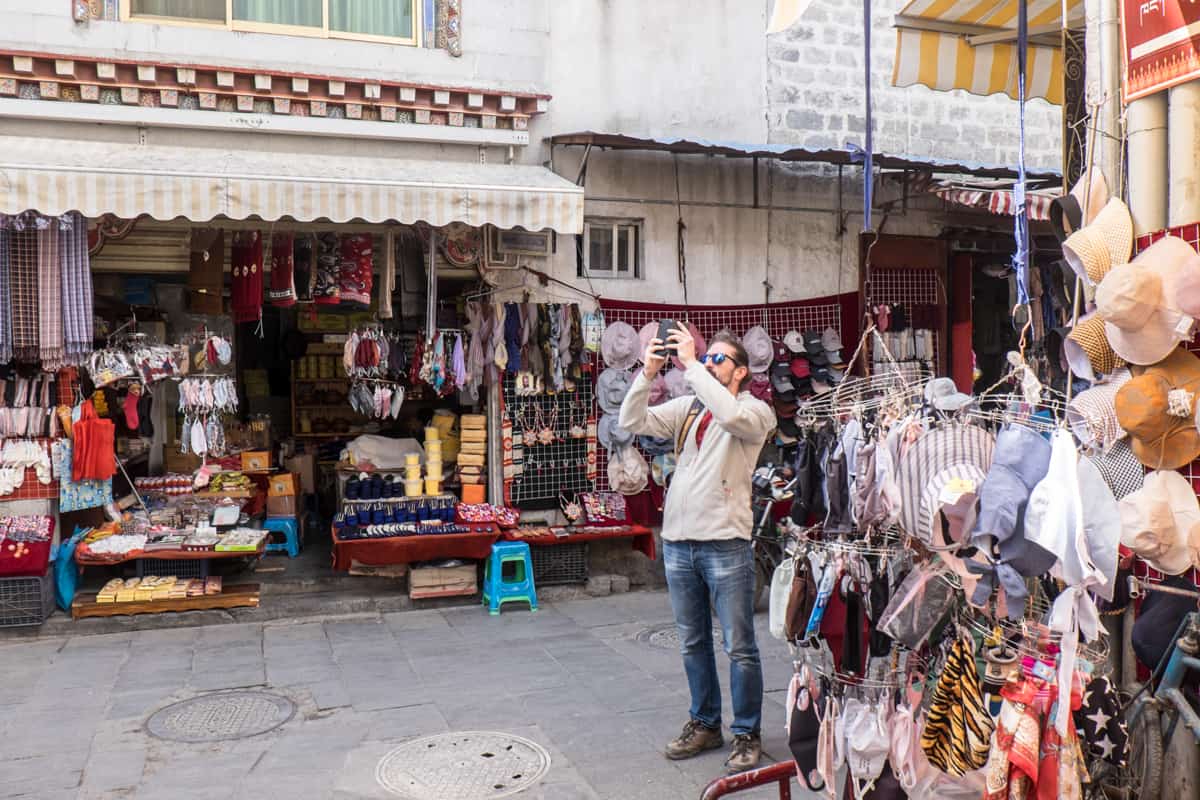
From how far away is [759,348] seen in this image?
9.01m

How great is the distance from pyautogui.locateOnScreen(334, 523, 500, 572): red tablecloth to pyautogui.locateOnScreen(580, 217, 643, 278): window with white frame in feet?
8.61

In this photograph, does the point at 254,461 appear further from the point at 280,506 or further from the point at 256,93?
the point at 256,93

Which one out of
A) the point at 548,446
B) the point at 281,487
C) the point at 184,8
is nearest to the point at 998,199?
the point at 548,446

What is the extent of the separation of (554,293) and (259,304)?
255cm

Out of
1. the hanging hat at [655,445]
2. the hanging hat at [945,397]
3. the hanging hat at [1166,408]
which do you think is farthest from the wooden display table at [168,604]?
the hanging hat at [1166,408]

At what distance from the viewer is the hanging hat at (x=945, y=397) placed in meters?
3.57

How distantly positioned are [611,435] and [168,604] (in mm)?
3890

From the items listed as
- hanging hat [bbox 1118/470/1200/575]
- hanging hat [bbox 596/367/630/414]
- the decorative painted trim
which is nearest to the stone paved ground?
hanging hat [bbox 596/367/630/414]

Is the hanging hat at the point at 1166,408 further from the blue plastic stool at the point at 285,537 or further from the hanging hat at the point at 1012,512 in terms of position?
the blue plastic stool at the point at 285,537

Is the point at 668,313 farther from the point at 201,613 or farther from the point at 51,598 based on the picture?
the point at 51,598

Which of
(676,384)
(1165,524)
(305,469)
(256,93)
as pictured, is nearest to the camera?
(1165,524)

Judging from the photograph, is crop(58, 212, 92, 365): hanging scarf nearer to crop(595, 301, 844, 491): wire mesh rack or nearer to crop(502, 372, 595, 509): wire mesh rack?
crop(502, 372, 595, 509): wire mesh rack

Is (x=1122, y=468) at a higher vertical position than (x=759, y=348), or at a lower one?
lower

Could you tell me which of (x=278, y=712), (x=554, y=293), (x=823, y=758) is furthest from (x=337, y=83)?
(x=823, y=758)
